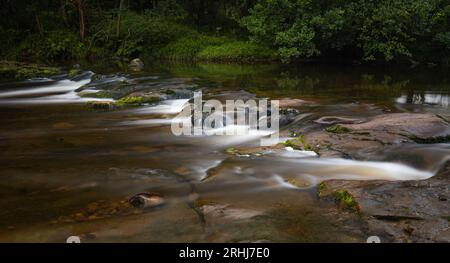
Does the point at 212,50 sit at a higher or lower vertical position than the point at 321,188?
higher

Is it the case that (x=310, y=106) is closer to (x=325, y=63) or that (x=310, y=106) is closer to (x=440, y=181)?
(x=440, y=181)

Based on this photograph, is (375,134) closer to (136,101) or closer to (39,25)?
(136,101)

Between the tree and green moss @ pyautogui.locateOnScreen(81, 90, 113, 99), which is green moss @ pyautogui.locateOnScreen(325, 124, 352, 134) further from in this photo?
the tree

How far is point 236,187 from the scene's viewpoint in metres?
4.66

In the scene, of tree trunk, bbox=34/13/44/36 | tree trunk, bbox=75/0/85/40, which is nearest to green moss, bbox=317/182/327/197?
tree trunk, bbox=75/0/85/40

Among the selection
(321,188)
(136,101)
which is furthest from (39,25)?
(321,188)

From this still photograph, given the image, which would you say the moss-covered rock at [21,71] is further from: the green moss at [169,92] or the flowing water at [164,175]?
the green moss at [169,92]

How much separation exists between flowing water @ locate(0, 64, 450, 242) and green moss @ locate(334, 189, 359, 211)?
18cm

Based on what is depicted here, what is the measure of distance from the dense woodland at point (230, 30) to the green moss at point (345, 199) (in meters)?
15.6

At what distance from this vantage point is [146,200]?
416 centimetres

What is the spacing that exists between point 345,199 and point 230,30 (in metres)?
25.2
